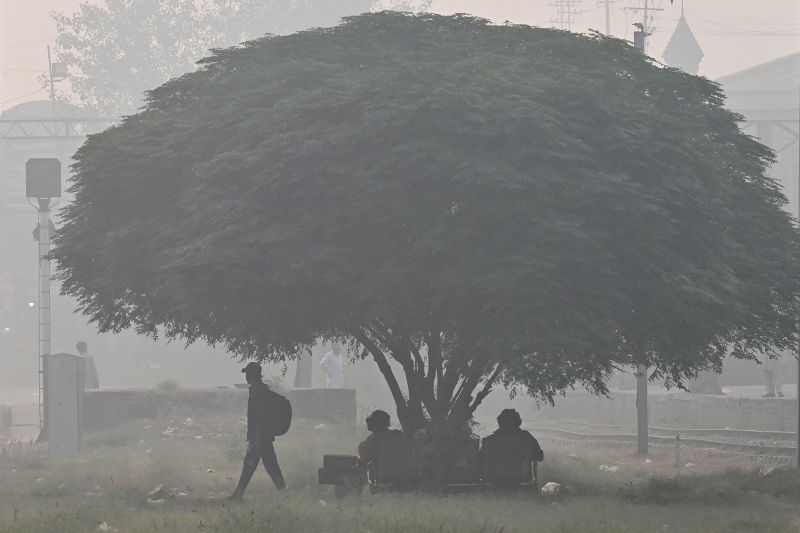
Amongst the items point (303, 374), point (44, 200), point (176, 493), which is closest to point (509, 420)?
point (176, 493)

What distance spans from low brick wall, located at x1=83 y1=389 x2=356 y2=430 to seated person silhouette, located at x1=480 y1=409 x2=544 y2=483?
1403 centimetres

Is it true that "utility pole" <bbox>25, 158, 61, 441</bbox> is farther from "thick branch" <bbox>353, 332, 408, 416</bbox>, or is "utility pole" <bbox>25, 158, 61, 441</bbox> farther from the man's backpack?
the man's backpack

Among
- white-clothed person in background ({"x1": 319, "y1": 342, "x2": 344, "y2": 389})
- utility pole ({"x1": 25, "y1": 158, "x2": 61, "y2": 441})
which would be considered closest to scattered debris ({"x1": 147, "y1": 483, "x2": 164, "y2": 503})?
utility pole ({"x1": 25, "y1": 158, "x2": 61, "y2": 441})

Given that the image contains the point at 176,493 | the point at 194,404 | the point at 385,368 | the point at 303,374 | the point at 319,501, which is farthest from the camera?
the point at 303,374

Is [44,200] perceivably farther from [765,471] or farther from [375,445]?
[765,471]

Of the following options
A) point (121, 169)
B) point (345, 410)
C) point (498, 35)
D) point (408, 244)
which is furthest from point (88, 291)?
point (345, 410)

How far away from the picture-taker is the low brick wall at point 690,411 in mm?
35062

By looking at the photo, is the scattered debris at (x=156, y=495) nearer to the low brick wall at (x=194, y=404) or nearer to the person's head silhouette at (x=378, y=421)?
the person's head silhouette at (x=378, y=421)

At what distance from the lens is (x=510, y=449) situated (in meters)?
18.6

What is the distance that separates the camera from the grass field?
14062 mm

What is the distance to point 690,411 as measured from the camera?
1515 inches

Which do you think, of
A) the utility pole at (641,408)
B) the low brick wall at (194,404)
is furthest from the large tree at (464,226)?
the low brick wall at (194,404)

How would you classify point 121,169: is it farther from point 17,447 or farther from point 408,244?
point 17,447

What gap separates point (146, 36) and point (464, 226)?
7074 centimetres
